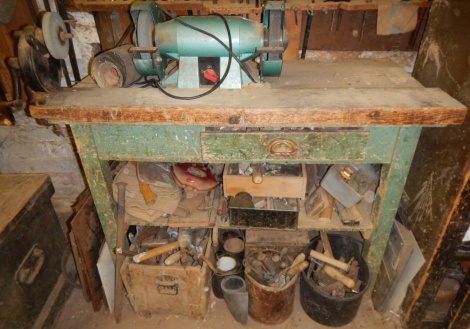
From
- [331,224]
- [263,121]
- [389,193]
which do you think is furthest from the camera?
[331,224]

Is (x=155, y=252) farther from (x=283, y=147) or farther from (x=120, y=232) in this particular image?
(x=283, y=147)

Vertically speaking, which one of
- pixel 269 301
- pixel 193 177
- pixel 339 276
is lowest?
pixel 269 301

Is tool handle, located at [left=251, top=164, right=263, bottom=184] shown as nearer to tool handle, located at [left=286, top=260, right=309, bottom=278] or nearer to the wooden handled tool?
the wooden handled tool

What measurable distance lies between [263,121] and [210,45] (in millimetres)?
346

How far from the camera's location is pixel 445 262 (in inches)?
51.1

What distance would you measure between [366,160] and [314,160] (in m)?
0.19

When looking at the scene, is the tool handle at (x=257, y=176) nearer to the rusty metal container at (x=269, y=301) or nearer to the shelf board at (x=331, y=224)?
the shelf board at (x=331, y=224)

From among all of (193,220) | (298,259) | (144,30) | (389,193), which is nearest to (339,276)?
(298,259)

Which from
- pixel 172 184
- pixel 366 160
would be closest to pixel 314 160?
pixel 366 160

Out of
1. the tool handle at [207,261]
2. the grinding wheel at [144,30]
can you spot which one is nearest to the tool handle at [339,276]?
the tool handle at [207,261]

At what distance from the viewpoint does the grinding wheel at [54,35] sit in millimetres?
1090

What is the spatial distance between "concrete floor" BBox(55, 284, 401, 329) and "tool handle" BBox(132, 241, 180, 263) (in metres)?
0.36

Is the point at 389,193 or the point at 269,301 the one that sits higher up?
the point at 389,193

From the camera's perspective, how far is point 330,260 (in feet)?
4.81
